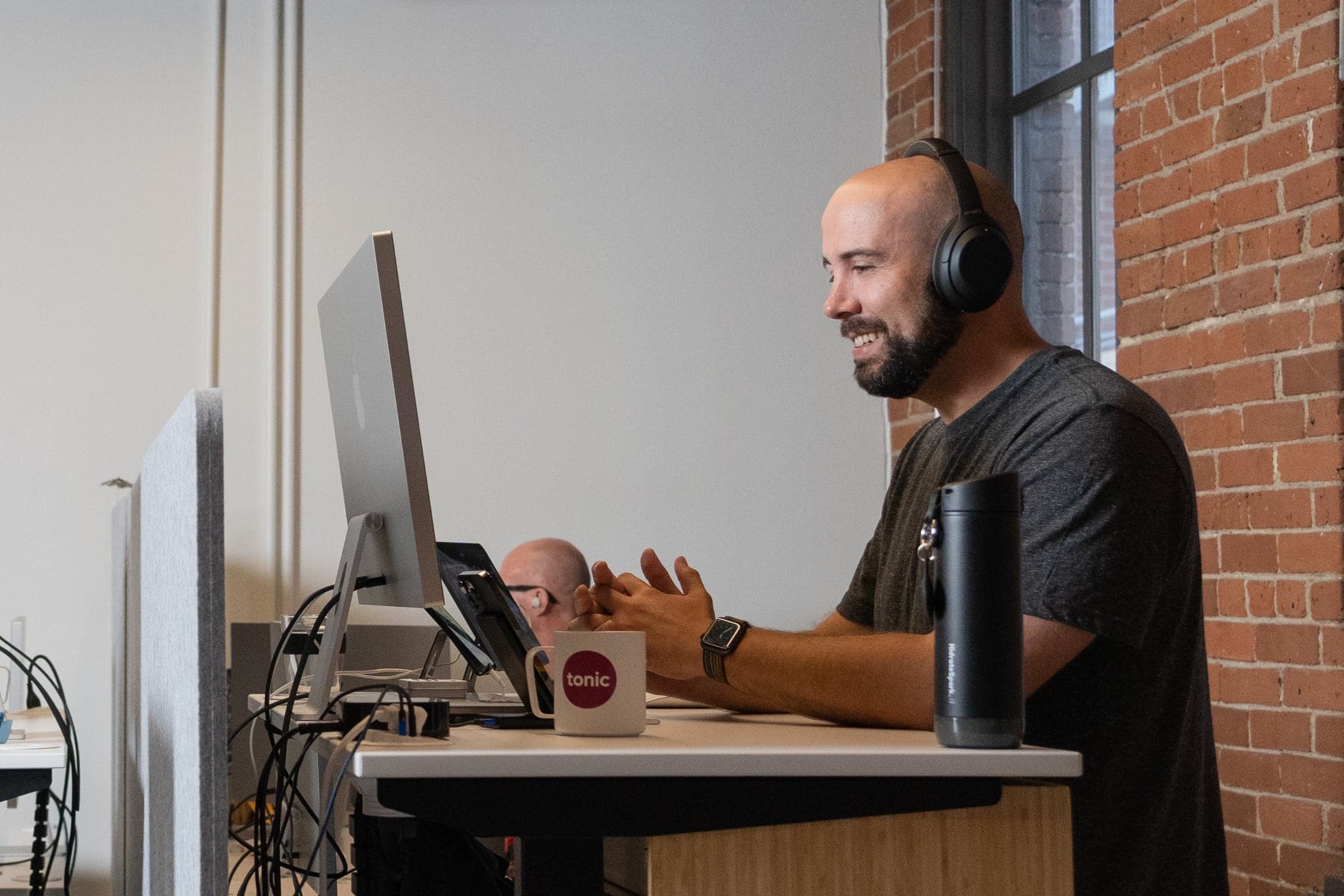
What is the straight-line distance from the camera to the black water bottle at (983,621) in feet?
3.47

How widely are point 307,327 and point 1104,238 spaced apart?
1946 mm

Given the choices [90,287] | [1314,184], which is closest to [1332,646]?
[1314,184]

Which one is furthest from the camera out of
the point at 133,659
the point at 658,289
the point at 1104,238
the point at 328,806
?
the point at 658,289

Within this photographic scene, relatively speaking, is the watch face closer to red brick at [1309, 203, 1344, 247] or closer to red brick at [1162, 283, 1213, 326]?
red brick at [1309, 203, 1344, 247]

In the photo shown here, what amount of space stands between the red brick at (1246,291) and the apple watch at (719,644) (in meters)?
1.46

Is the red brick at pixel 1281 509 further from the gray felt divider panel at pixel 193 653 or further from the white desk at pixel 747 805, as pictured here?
the gray felt divider panel at pixel 193 653

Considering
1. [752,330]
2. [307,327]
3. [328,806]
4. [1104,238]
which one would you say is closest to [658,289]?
[752,330]

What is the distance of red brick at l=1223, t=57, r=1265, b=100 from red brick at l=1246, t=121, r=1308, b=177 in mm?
105

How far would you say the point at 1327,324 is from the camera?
2256mm

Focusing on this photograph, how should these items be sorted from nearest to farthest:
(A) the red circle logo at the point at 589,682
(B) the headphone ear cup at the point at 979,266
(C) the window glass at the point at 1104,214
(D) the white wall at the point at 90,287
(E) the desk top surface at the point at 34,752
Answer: (A) the red circle logo at the point at 589,682 → (B) the headphone ear cup at the point at 979,266 → (E) the desk top surface at the point at 34,752 → (C) the window glass at the point at 1104,214 → (D) the white wall at the point at 90,287

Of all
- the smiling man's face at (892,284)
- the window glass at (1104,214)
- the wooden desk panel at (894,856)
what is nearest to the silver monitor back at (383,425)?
the wooden desk panel at (894,856)

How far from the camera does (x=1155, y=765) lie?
4.57ft

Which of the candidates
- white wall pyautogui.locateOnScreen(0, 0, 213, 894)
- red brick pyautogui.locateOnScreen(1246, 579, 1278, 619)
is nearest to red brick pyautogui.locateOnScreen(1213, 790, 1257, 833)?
red brick pyautogui.locateOnScreen(1246, 579, 1278, 619)

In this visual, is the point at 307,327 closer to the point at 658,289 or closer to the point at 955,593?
the point at 658,289
